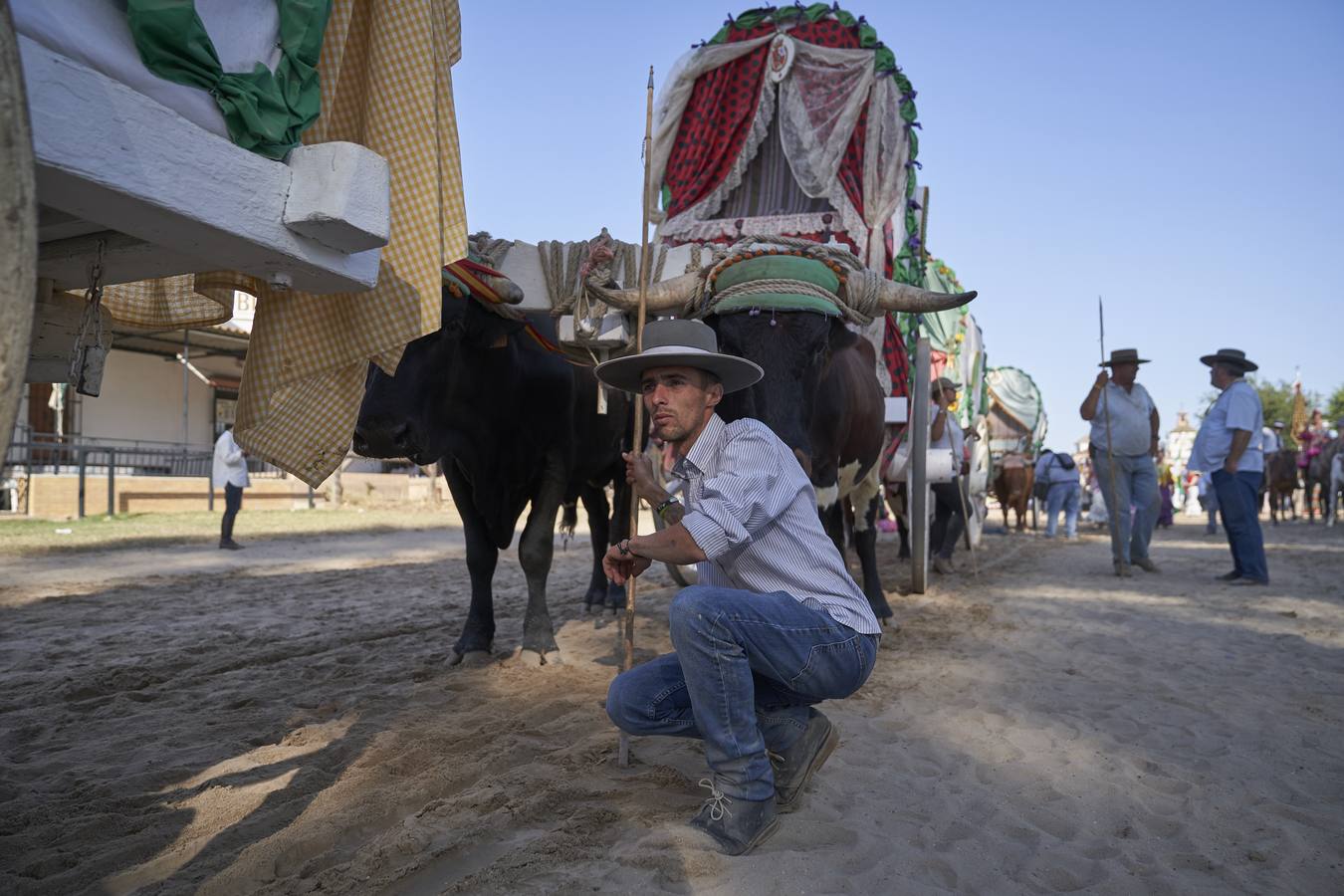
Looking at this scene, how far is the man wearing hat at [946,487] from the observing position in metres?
8.34

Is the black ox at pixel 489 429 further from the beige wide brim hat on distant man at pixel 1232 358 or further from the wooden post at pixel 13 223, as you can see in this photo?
the beige wide brim hat on distant man at pixel 1232 358

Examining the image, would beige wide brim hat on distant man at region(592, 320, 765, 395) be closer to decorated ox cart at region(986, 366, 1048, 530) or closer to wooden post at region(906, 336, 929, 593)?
wooden post at region(906, 336, 929, 593)

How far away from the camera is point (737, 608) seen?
244 centimetres

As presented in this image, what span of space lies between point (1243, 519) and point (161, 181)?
9013 mm

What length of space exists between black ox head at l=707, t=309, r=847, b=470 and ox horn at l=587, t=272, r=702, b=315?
0.78 feet

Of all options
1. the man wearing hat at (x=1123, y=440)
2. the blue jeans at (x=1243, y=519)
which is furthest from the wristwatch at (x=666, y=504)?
the man wearing hat at (x=1123, y=440)

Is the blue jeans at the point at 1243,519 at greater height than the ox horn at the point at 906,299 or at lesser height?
lesser

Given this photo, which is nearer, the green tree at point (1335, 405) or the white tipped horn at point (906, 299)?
the white tipped horn at point (906, 299)

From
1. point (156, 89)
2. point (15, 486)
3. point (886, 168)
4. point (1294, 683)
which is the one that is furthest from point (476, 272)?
point (15, 486)

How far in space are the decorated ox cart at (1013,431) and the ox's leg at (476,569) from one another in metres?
14.4

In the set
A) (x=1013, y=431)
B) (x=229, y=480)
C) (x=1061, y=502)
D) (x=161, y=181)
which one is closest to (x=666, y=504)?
(x=161, y=181)

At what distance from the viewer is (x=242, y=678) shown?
4.30 m

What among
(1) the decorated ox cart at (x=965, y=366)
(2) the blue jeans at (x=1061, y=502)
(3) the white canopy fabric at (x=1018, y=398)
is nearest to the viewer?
(1) the decorated ox cart at (x=965, y=366)

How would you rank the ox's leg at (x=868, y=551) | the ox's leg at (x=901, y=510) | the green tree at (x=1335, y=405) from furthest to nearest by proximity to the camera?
1. the green tree at (x=1335, y=405)
2. the ox's leg at (x=901, y=510)
3. the ox's leg at (x=868, y=551)
